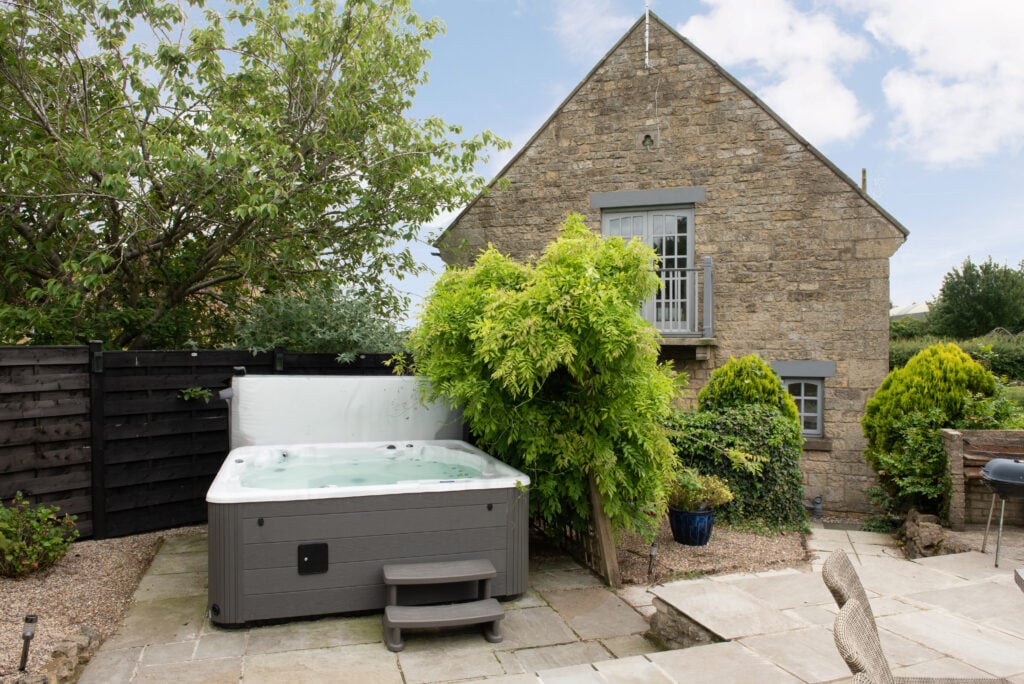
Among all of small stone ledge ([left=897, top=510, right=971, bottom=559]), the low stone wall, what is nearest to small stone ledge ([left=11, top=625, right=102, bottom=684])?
small stone ledge ([left=897, top=510, right=971, bottom=559])

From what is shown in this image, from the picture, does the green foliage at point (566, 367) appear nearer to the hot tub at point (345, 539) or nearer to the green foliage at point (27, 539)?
the hot tub at point (345, 539)

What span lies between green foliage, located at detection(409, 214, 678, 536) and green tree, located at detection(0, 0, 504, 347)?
2.93m

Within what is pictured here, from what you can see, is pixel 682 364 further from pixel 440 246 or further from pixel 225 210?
pixel 225 210

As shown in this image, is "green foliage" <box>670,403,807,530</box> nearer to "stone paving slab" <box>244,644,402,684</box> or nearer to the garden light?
"stone paving slab" <box>244,644,402,684</box>

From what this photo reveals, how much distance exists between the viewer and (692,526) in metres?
5.30

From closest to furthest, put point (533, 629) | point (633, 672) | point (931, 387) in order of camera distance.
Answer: point (633, 672), point (533, 629), point (931, 387)

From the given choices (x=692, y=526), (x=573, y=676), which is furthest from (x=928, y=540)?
(x=573, y=676)

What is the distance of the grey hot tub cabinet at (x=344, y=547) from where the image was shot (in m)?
3.44

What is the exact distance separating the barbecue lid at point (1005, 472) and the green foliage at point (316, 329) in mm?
4825

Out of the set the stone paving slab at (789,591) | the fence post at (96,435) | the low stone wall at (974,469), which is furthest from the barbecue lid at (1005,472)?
the fence post at (96,435)

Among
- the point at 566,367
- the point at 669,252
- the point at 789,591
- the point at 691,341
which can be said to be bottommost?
the point at 789,591

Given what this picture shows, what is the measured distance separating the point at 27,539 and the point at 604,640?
3.71 metres

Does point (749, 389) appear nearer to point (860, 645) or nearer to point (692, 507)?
point (692, 507)

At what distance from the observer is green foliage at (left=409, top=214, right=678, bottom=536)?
3.88 metres
